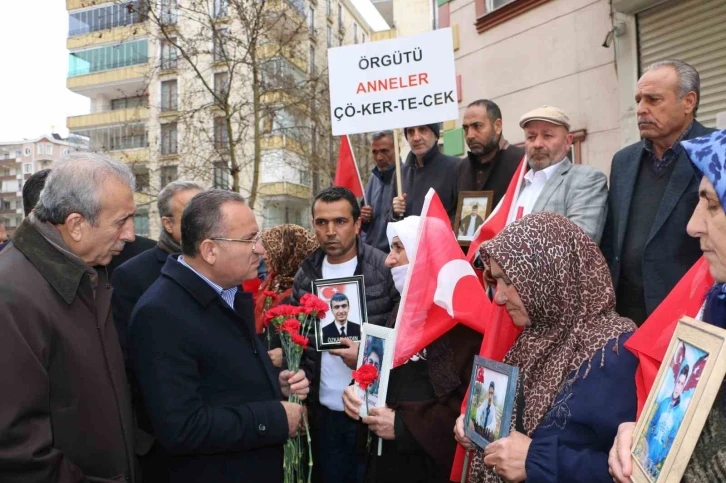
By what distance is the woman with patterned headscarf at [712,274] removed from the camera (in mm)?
1746

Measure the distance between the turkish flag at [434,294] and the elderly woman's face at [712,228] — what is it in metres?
1.55

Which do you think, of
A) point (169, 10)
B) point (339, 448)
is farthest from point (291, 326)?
point (169, 10)

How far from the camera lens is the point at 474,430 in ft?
9.14

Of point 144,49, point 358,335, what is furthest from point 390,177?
point 144,49

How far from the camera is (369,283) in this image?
4344mm

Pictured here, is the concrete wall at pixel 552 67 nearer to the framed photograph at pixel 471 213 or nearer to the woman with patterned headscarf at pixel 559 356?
the framed photograph at pixel 471 213

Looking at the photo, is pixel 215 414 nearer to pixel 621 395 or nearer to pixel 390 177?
pixel 621 395

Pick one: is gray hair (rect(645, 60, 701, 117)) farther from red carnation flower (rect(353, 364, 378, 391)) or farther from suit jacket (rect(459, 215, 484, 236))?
red carnation flower (rect(353, 364, 378, 391))

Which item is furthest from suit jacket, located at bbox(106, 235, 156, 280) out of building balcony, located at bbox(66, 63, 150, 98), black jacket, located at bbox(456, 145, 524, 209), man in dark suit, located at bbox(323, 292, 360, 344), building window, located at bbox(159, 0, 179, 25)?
building balcony, located at bbox(66, 63, 150, 98)

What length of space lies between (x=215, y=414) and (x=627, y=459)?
1710 mm

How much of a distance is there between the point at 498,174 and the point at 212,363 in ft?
10.7

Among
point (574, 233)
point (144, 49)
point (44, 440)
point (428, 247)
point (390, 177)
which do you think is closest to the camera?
point (44, 440)

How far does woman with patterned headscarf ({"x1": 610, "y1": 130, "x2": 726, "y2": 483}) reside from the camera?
5.73 ft

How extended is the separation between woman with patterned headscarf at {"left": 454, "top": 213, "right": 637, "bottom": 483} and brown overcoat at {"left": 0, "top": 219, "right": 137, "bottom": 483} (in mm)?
1489
